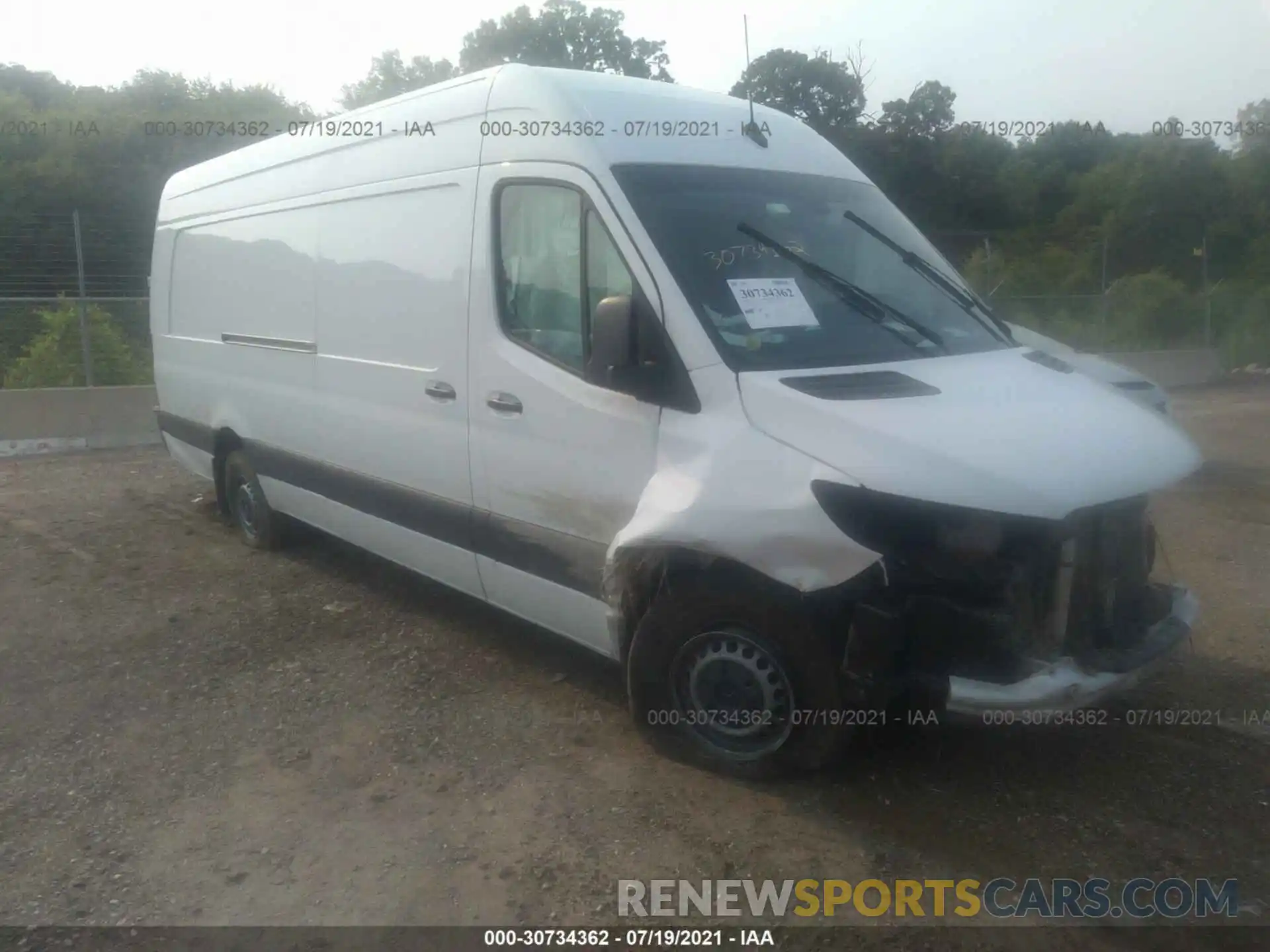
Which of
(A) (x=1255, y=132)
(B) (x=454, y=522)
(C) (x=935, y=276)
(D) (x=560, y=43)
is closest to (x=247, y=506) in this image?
(B) (x=454, y=522)

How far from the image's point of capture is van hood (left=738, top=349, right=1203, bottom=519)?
3223 mm

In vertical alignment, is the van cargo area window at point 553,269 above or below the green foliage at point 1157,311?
above

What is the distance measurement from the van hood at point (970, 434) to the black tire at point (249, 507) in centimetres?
441

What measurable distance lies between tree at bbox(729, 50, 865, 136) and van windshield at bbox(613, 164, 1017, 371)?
77.2 feet

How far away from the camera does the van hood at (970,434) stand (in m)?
3.22

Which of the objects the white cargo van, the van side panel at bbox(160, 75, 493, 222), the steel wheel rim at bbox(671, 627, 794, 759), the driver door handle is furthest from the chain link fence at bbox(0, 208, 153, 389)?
the steel wheel rim at bbox(671, 627, 794, 759)

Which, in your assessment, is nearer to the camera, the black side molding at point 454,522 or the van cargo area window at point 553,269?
→ the van cargo area window at point 553,269

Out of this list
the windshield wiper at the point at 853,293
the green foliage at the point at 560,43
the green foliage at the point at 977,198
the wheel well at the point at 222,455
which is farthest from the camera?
the green foliage at the point at 560,43

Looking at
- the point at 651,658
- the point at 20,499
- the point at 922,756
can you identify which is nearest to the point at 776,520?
the point at 651,658

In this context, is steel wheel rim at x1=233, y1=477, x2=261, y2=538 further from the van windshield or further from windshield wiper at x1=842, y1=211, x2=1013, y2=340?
windshield wiper at x1=842, y1=211, x2=1013, y2=340

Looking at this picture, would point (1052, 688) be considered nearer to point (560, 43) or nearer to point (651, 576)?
point (651, 576)

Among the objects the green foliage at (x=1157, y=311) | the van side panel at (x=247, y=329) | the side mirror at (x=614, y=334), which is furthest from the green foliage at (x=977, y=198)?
the side mirror at (x=614, y=334)

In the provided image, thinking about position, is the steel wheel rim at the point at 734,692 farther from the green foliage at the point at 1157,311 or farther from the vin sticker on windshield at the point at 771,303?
the green foliage at the point at 1157,311

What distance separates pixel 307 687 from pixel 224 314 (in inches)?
123
